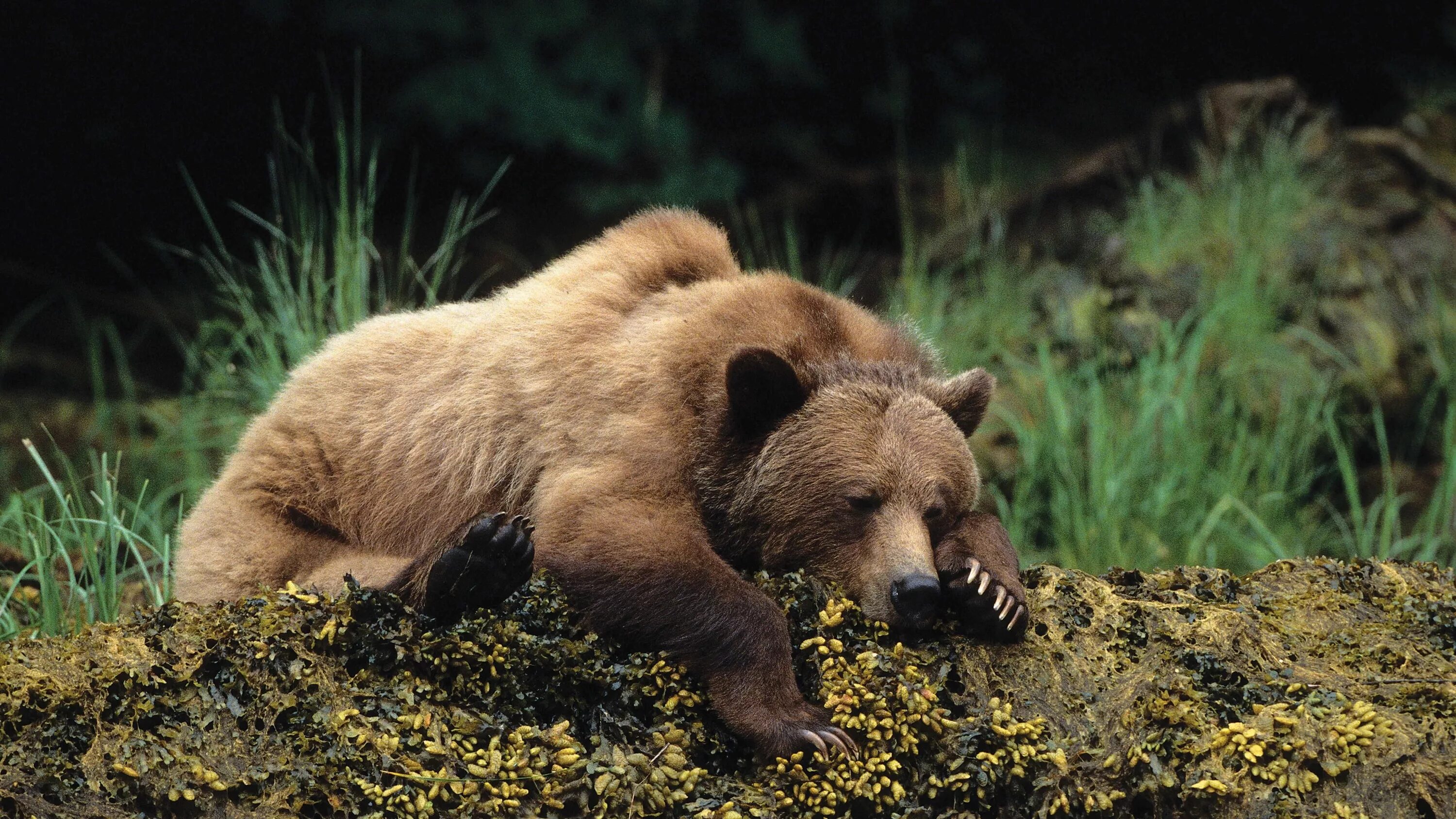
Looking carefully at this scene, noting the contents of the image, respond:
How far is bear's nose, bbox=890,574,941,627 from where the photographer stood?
3.32 m

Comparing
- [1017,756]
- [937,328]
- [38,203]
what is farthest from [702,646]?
[38,203]

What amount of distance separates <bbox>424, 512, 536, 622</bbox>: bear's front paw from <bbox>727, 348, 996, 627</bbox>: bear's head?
0.79 metres

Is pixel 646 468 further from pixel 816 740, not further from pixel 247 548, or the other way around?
pixel 247 548

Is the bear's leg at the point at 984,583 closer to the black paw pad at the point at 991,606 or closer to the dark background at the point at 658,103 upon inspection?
the black paw pad at the point at 991,606

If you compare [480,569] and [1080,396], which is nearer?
[480,569]

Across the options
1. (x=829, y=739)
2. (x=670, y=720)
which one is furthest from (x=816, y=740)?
(x=670, y=720)

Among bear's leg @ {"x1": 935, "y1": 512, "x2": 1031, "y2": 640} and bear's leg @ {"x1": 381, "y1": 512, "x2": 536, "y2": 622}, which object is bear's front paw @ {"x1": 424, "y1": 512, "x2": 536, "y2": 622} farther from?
bear's leg @ {"x1": 935, "y1": 512, "x2": 1031, "y2": 640}

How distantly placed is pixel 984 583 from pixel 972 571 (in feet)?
0.20

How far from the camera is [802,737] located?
2.98m

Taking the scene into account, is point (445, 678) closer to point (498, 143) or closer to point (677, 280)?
point (677, 280)

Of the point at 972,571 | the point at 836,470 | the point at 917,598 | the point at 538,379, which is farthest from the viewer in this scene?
the point at 538,379

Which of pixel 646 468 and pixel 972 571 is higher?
pixel 646 468

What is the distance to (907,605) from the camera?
3.33 m

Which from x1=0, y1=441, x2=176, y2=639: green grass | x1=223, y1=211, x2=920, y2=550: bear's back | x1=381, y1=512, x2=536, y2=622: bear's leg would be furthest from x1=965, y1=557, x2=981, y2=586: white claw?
x1=0, y1=441, x2=176, y2=639: green grass
